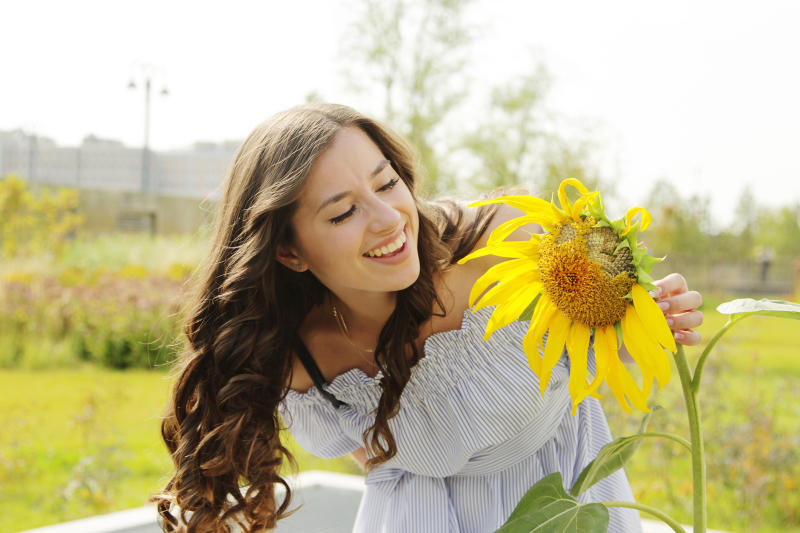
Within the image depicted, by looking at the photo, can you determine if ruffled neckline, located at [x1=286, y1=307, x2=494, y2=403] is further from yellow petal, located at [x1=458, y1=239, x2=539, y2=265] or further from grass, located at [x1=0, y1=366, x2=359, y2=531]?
grass, located at [x1=0, y1=366, x2=359, y2=531]

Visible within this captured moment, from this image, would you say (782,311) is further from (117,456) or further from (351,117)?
(117,456)

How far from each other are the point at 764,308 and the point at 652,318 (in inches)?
4.1

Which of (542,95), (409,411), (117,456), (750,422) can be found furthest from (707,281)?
(409,411)

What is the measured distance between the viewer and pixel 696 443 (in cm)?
73

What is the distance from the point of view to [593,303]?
0.75 meters

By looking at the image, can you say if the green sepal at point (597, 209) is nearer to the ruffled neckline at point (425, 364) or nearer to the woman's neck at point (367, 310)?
the ruffled neckline at point (425, 364)

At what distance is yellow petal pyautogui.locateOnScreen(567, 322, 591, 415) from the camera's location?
0.77m

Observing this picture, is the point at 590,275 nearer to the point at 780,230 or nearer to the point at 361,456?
the point at 361,456


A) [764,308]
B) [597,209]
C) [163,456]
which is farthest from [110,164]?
[764,308]

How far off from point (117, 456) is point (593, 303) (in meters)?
4.56

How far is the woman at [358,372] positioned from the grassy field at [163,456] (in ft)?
3.75

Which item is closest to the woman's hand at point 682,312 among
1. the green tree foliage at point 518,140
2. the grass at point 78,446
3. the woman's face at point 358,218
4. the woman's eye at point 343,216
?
the woman's face at point 358,218

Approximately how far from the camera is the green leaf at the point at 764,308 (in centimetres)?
70

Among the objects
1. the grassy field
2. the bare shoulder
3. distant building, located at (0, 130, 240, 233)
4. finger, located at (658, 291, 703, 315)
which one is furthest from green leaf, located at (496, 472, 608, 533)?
distant building, located at (0, 130, 240, 233)
